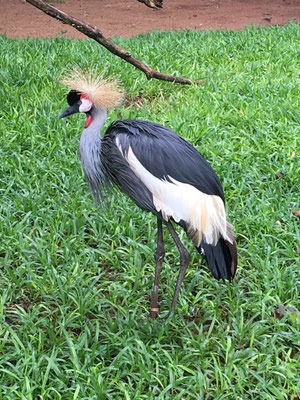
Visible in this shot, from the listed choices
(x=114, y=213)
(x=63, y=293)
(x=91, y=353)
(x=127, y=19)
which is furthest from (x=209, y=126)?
(x=127, y=19)

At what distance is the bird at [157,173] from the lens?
8.30 ft

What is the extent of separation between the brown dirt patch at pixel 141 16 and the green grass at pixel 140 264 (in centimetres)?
359

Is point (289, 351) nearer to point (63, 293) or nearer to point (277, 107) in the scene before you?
point (63, 293)

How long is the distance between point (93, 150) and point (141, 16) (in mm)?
7590

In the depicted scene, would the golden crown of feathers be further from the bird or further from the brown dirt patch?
the brown dirt patch

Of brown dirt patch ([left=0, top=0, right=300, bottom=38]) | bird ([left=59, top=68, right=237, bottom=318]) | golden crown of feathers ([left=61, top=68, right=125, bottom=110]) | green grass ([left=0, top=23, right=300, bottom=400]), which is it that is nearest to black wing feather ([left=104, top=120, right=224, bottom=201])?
bird ([left=59, top=68, right=237, bottom=318])

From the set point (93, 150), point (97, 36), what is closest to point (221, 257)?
point (93, 150)

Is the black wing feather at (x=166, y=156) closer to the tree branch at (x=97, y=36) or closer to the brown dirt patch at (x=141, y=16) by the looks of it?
the tree branch at (x=97, y=36)

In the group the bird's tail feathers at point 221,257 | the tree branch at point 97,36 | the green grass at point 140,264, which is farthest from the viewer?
the tree branch at point 97,36

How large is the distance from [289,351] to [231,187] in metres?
1.47

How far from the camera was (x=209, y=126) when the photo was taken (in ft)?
14.7

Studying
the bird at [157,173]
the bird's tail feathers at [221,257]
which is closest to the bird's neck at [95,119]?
the bird at [157,173]

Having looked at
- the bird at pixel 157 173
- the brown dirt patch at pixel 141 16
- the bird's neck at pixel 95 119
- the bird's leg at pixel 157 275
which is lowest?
the brown dirt patch at pixel 141 16

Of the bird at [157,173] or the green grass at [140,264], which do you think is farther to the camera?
the bird at [157,173]
